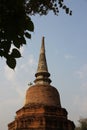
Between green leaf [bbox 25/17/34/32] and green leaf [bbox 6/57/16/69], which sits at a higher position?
green leaf [bbox 25/17/34/32]

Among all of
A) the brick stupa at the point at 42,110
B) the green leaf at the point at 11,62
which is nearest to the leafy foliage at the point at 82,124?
the brick stupa at the point at 42,110

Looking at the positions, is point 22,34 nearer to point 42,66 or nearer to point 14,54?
point 14,54

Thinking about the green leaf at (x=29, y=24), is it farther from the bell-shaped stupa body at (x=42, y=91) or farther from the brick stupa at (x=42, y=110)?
the bell-shaped stupa body at (x=42, y=91)

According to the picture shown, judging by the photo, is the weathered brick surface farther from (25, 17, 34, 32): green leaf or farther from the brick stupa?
(25, 17, 34, 32): green leaf

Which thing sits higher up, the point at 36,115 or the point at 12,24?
the point at 36,115

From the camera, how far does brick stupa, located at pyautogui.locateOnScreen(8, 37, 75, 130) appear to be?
2584 centimetres

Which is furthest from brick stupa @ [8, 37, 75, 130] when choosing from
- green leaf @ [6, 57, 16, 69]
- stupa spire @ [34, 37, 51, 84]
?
green leaf @ [6, 57, 16, 69]

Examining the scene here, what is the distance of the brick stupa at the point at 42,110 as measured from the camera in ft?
84.8

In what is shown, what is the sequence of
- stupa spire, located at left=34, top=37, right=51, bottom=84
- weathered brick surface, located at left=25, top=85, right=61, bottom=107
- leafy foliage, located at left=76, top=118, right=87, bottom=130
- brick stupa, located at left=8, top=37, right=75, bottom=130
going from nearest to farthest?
brick stupa, located at left=8, top=37, right=75, bottom=130, weathered brick surface, located at left=25, top=85, right=61, bottom=107, stupa spire, located at left=34, top=37, right=51, bottom=84, leafy foliage, located at left=76, top=118, right=87, bottom=130

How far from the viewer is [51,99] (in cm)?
2828

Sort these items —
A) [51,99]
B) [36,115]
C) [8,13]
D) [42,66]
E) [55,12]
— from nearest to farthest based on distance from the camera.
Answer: [8,13] → [55,12] → [36,115] → [51,99] → [42,66]

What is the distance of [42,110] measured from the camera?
26.4m

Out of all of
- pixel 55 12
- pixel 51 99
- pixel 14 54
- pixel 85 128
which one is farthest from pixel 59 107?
pixel 14 54

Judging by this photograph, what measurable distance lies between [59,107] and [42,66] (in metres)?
4.97
